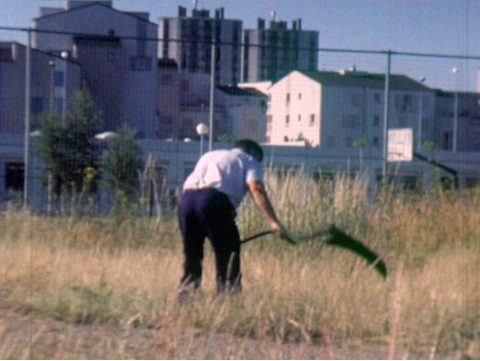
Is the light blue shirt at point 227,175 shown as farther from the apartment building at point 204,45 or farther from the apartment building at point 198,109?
the apartment building at point 198,109

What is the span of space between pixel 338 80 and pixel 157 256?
15.8 feet

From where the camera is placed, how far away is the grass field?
7.66 meters

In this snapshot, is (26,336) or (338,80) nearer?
(26,336)

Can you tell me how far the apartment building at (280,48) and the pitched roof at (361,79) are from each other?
18cm

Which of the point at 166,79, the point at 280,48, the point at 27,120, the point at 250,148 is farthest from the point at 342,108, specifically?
the point at 250,148

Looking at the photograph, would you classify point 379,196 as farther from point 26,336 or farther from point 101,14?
point 26,336

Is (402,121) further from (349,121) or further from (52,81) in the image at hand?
(52,81)

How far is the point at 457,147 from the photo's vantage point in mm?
17156

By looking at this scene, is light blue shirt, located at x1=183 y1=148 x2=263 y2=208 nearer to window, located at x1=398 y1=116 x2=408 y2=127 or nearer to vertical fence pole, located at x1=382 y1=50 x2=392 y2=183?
vertical fence pole, located at x1=382 y1=50 x2=392 y2=183

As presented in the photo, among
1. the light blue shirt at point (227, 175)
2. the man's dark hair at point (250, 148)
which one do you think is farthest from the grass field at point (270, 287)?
the man's dark hair at point (250, 148)

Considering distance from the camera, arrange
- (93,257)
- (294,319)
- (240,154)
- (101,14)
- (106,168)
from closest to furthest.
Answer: (294,319), (240,154), (93,257), (106,168), (101,14)

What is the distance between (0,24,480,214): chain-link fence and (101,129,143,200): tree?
2 cm

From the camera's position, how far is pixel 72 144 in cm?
1531

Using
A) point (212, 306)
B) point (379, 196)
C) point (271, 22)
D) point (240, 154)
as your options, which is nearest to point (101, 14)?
point (271, 22)
